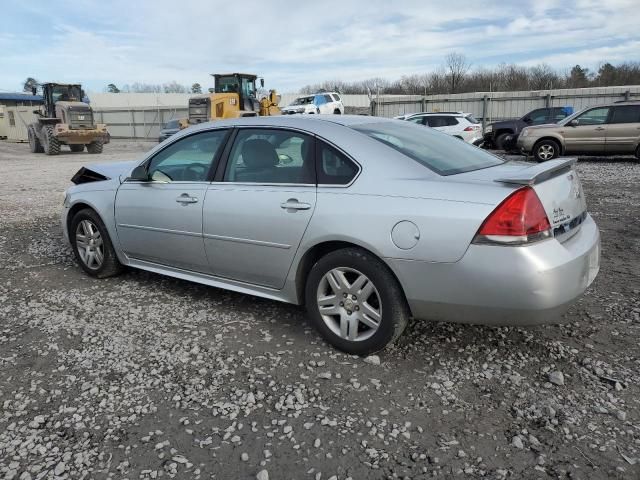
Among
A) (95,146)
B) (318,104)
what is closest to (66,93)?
(95,146)

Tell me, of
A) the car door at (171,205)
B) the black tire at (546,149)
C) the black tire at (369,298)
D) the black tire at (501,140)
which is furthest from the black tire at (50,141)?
the black tire at (369,298)

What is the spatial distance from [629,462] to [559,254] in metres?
1.06

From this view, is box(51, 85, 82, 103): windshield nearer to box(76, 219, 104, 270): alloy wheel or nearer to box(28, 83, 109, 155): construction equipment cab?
box(28, 83, 109, 155): construction equipment cab

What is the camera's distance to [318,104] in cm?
3259

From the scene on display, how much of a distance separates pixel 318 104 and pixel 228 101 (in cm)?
947

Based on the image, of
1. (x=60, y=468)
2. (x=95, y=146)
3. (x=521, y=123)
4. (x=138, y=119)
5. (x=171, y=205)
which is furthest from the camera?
(x=138, y=119)

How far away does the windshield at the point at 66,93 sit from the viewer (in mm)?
23812

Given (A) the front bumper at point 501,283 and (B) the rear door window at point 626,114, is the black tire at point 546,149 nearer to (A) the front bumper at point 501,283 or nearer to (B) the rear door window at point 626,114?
(B) the rear door window at point 626,114

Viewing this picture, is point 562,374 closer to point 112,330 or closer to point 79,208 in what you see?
point 112,330

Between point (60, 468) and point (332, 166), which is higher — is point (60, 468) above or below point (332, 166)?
below

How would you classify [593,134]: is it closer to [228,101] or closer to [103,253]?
[103,253]

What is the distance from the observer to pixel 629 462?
234cm

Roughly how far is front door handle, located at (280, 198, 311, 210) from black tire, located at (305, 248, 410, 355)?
0.35 meters

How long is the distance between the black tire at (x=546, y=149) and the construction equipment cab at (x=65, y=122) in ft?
59.6
